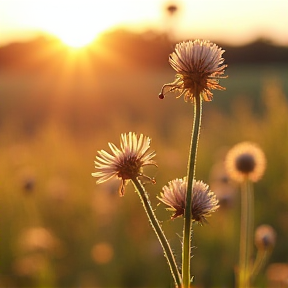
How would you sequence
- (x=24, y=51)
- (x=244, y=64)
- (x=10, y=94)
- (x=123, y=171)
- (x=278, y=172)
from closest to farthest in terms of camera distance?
(x=123, y=171) → (x=278, y=172) → (x=10, y=94) → (x=24, y=51) → (x=244, y=64)

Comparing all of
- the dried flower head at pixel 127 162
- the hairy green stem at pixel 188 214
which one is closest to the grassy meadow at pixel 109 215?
the dried flower head at pixel 127 162

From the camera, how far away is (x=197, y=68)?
3.34 feet

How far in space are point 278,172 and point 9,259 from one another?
91.0 inches

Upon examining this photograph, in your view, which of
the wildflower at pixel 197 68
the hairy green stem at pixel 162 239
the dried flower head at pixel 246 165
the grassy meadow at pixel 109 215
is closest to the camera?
the hairy green stem at pixel 162 239

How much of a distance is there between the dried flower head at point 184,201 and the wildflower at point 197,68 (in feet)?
0.50

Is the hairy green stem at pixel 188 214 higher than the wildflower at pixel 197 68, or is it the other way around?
the wildflower at pixel 197 68

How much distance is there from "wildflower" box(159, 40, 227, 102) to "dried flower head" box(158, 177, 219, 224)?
6.0 inches

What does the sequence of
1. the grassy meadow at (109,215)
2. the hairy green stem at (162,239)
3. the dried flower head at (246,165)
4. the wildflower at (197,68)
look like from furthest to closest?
the grassy meadow at (109,215) → the dried flower head at (246,165) → the wildflower at (197,68) → the hairy green stem at (162,239)

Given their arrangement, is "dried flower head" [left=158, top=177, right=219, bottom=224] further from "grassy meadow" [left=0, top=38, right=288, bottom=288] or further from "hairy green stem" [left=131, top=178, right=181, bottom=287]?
"grassy meadow" [left=0, top=38, right=288, bottom=288]

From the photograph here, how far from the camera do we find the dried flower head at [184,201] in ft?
3.42

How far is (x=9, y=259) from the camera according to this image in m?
4.47

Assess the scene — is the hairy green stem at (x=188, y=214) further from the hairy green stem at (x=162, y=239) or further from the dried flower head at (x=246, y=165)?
the dried flower head at (x=246, y=165)

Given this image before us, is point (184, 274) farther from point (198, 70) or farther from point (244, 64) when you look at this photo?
point (244, 64)

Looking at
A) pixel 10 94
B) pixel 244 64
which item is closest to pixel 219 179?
pixel 10 94
